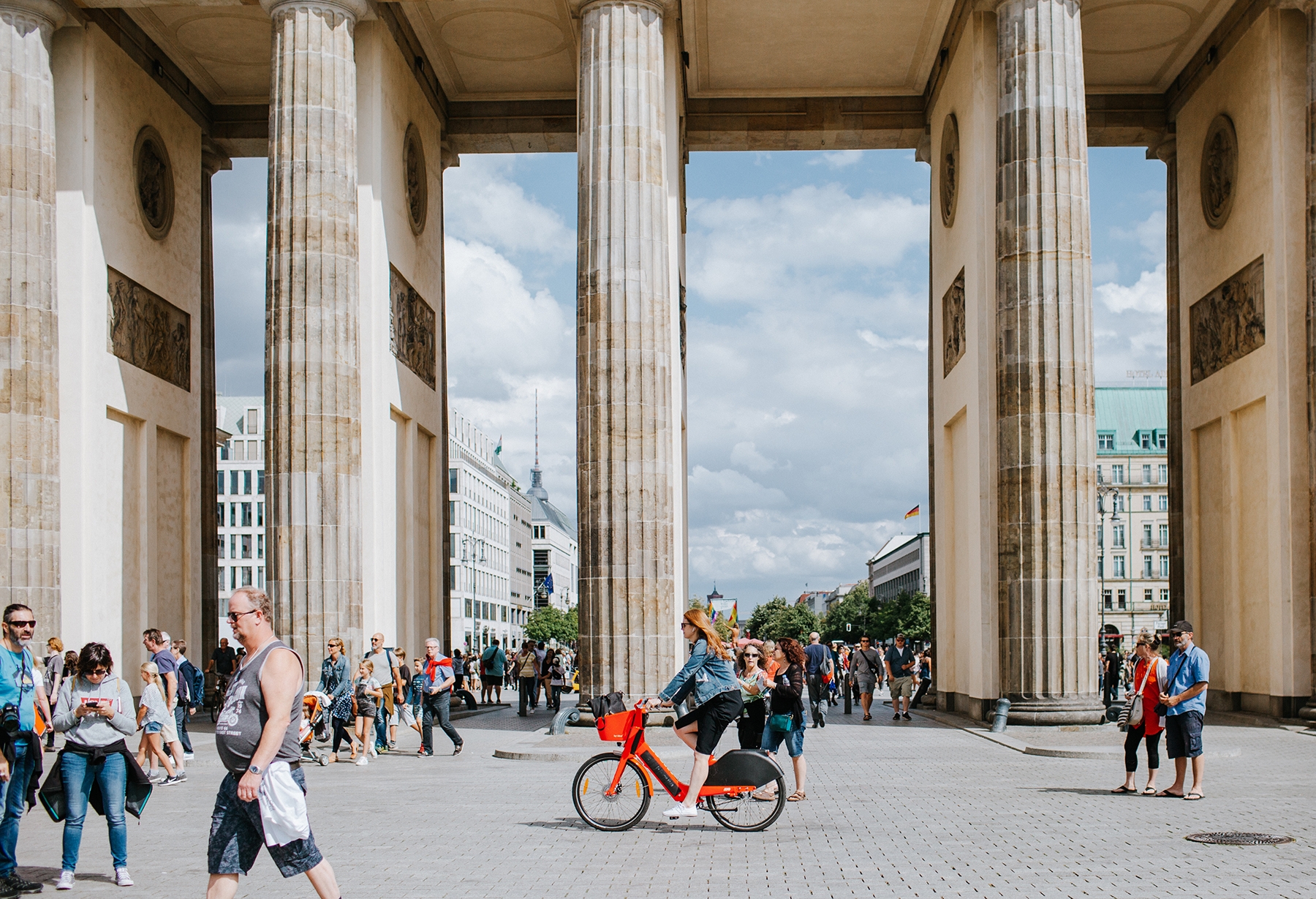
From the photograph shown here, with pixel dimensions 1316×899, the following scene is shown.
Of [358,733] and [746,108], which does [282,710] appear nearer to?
[358,733]

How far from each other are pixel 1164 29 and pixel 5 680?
27.4 meters

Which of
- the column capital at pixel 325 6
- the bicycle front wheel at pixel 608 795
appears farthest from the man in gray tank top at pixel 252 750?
the column capital at pixel 325 6

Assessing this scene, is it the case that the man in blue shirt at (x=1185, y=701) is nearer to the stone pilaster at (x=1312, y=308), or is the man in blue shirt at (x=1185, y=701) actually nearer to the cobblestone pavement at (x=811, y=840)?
the cobblestone pavement at (x=811, y=840)

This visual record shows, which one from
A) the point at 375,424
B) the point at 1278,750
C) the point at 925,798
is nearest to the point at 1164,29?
the point at 1278,750

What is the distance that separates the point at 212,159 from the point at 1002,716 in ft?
74.8

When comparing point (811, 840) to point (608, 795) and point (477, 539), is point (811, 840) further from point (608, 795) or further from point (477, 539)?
point (477, 539)

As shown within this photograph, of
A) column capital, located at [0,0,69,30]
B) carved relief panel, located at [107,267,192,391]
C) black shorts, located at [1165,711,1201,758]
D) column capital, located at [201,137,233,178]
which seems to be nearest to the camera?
black shorts, located at [1165,711,1201,758]

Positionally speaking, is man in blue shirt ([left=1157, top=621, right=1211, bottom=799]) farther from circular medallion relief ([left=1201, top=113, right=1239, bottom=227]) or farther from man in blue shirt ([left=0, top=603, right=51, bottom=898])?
circular medallion relief ([left=1201, top=113, right=1239, bottom=227])

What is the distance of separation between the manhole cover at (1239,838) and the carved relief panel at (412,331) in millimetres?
19342

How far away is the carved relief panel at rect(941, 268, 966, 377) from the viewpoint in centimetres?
2856

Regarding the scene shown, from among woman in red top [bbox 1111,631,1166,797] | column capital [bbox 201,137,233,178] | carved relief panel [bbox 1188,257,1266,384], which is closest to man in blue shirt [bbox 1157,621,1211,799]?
woman in red top [bbox 1111,631,1166,797]

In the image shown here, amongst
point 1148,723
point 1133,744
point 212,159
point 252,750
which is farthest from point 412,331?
point 252,750

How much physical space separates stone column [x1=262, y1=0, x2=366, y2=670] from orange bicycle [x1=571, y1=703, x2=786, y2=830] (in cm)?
1216

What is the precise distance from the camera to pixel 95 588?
88.5ft
